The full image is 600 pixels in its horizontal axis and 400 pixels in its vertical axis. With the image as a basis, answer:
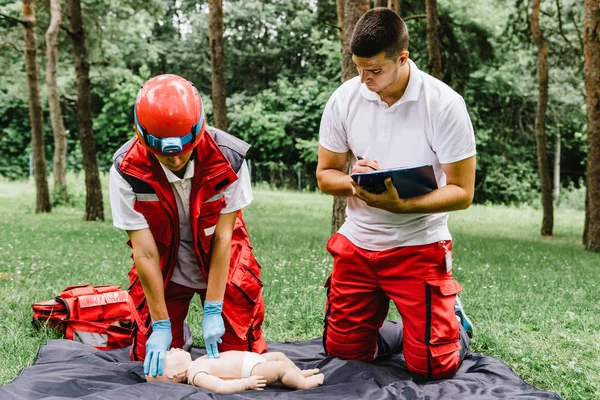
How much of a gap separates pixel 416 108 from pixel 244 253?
1312 millimetres

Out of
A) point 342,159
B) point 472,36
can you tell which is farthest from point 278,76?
point 342,159

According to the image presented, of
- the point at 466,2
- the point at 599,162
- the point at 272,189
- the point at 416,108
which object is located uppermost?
the point at 466,2

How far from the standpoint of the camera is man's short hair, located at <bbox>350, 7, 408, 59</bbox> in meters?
3.29

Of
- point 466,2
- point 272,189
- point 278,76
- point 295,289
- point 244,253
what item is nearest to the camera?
point 244,253

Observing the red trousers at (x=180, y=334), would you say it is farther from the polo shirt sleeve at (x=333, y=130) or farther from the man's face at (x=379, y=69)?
the man's face at (x=379, y=69)

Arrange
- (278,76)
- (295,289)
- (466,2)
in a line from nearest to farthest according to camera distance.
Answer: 1. (295,289)
2. (466,2)
3. (278,76)

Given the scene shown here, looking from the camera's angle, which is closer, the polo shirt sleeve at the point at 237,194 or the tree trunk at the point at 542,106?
the polo shirt sleeve at the point at 237,194

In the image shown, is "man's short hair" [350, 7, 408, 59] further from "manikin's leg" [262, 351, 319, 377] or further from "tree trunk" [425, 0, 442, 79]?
"tree trunk" [425, 0, 442, 79]

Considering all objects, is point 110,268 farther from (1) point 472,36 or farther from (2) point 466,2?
(2) point 466,2

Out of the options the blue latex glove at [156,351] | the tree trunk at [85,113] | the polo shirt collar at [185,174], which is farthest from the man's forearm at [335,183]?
the tree trunk at [85,113]

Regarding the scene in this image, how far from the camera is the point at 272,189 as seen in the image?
27.0 meters

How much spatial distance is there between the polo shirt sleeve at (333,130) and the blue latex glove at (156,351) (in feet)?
4.70

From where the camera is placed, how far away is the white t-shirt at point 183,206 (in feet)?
10.6

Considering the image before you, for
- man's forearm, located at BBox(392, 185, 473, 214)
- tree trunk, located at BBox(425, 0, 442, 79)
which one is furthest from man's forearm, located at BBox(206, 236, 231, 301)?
tree trunk, located at BBox(425, 0, 442, 79)
